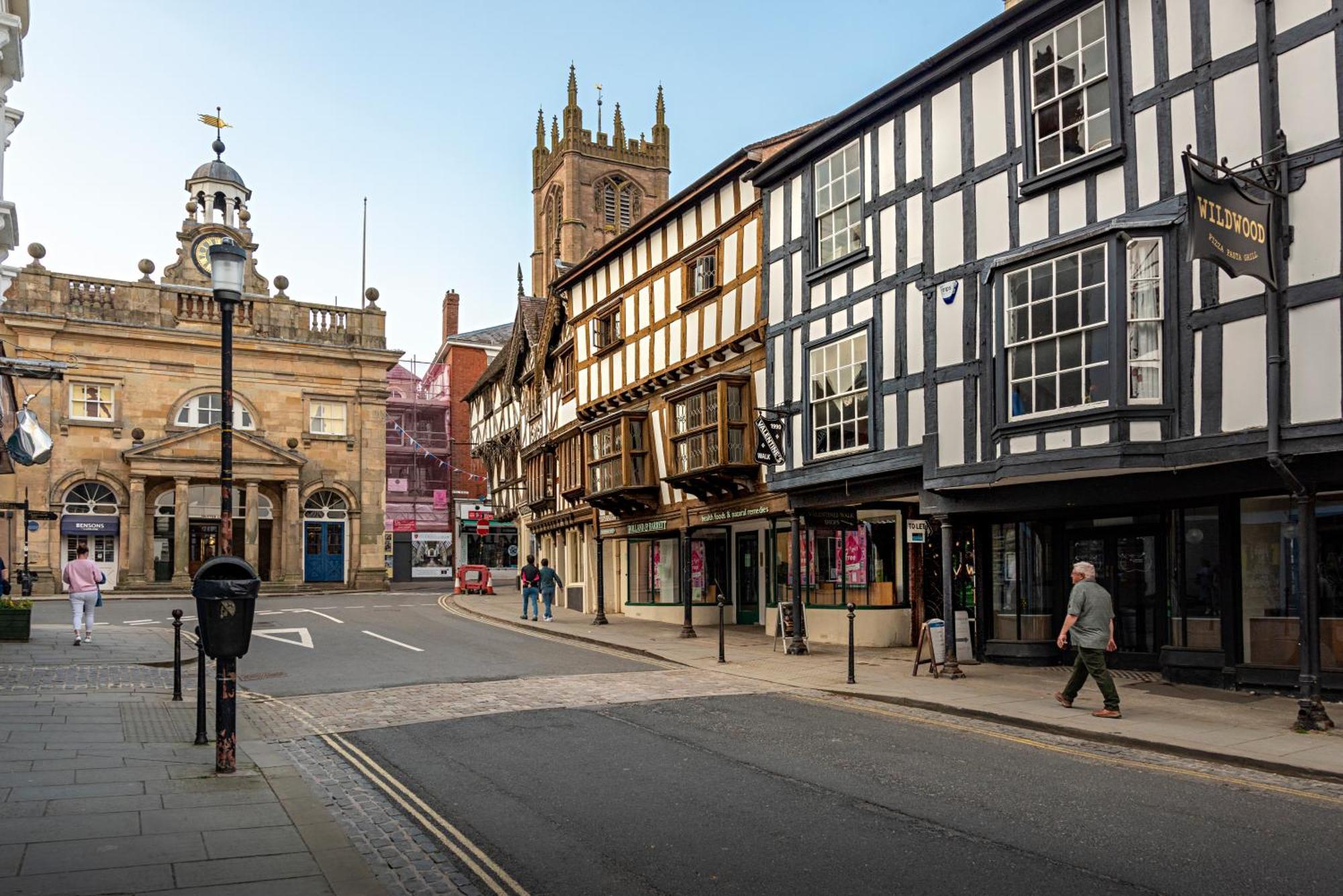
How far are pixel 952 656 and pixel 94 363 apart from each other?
39.8 metres

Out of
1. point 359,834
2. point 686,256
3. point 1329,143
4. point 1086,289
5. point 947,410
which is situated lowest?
point 359,834

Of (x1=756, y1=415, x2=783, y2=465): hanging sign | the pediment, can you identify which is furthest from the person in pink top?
the pediment

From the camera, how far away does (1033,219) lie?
13.8m

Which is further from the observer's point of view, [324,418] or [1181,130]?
[324,418]

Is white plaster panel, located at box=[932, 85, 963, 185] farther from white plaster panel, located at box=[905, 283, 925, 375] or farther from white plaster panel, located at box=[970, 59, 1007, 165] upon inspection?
white plaster panel, located at box=[905, 283, 925, 375]

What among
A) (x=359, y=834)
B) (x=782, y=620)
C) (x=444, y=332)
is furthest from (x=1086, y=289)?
(x=444, y=332)

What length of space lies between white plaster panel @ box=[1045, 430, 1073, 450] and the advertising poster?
5035cm

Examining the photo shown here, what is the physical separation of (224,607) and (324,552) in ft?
133

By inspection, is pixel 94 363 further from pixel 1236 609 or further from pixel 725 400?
pixel 1236 609

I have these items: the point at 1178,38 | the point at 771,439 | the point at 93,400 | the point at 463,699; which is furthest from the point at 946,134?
the point at 93,400

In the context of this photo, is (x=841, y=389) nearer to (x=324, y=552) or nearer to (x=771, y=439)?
(x=771, y=439)

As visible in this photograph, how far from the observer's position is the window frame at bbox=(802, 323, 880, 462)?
652 inches

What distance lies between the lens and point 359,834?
704 cm

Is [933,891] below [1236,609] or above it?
below
